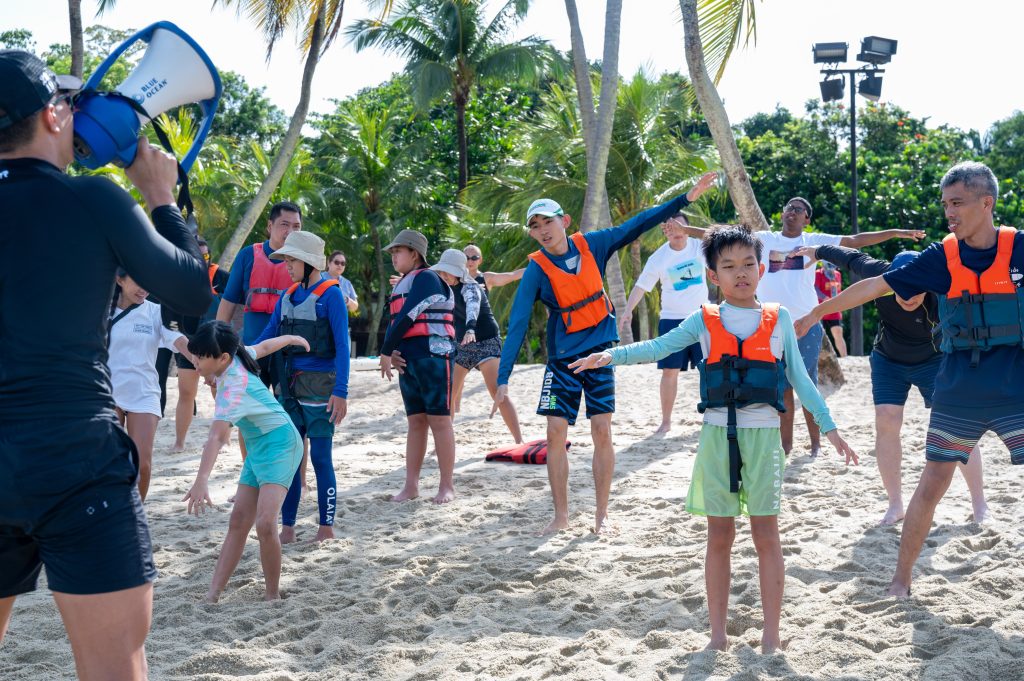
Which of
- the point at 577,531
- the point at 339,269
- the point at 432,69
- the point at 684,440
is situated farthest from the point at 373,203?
the point at 577,531

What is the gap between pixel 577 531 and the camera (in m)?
6.02

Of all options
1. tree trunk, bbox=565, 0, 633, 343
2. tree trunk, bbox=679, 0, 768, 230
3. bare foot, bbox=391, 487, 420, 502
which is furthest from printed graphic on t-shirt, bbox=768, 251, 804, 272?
tree trunk, bbox=565, 0, 633, 343

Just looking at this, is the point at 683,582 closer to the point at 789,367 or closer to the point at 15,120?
the point at 789,367

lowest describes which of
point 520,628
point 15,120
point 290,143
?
point 520,628

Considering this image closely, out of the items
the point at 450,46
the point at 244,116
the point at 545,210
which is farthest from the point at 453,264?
the point at 244,116

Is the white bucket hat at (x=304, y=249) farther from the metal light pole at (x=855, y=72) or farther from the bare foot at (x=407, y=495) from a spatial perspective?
the metal light pole at (x=855, y=72)

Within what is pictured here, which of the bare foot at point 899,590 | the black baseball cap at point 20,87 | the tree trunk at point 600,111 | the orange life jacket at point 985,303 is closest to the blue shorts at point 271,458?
the black baseball cap at point 20,87

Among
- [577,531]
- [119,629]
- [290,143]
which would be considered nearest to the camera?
[119,629]

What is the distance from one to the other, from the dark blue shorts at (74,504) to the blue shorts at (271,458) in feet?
7.86

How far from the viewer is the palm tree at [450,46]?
25.8m

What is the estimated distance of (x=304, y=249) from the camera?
18.6 ft

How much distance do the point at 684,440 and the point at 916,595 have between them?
15.6ft

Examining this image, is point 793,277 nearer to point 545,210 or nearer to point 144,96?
point 545,210

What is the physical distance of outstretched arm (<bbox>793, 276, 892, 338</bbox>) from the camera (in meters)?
4.36
